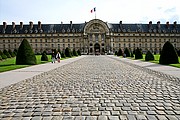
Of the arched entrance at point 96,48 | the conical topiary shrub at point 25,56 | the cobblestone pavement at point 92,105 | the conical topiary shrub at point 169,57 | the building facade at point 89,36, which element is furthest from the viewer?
the arched entrance at point 96,48

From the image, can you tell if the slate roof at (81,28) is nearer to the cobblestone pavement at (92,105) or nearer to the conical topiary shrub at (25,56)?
the conical topiary shrub at (25,56)

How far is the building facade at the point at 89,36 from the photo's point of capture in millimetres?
86875

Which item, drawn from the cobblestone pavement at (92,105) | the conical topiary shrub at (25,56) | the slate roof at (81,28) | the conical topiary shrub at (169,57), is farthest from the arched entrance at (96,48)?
the cobblestone pavement at (92,105)

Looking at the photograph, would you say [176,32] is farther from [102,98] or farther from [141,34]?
[102,98]

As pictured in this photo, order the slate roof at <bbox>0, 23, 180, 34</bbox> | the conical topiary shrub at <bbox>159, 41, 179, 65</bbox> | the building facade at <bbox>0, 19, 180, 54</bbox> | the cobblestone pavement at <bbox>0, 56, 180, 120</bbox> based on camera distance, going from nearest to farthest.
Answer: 1. the cobblestone pavement at <bbox>0, 56, 180, 120</bbox>
2. the conical topiary shrub at <bbox>159, 41, 179, 65</bbox>
3. the building facade at <bbox>0, 19, 180, 54</bbox>
4. the slate roof at <bbox>0, 23, 180, 34</bbox>

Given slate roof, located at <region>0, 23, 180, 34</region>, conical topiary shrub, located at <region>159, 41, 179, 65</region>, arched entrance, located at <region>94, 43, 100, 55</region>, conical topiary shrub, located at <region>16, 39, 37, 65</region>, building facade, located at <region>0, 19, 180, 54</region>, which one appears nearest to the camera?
conical topiary shrub, located at <region>159, 41, 179, 65</region>

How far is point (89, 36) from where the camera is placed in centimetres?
8688

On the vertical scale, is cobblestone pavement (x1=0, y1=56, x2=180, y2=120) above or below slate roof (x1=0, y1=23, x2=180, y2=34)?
below

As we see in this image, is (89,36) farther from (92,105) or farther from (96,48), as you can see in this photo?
(92,105)

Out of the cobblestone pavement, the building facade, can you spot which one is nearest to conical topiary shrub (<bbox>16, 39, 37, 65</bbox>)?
the cobblestone pavement

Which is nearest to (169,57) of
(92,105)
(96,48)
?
(92,105)

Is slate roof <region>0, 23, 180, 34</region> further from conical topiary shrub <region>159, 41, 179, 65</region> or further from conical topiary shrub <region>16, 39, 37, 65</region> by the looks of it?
conical topiary shrub <region>159, 41, 179, 65</region>

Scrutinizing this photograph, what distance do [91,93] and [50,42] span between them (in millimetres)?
83863

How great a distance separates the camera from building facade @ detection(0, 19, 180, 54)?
86.9 metres
